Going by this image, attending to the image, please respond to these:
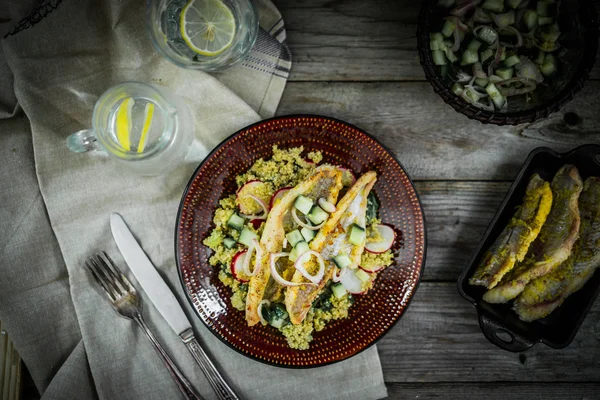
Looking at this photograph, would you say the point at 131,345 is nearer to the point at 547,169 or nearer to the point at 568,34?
the point at 547,169

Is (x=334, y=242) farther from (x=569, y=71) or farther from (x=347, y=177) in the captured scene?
(x=569, y=71)

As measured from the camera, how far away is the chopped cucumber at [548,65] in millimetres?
2092

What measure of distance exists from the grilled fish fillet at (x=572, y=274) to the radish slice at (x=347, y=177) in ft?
3.21

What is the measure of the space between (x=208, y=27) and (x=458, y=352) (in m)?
2.07

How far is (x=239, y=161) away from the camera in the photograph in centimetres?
221

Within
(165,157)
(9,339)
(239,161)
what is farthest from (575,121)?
(9,339)

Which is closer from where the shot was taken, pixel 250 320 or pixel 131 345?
pixel 250 320

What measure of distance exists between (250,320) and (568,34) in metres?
1.97

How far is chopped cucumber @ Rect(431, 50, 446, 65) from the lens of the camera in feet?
6.89

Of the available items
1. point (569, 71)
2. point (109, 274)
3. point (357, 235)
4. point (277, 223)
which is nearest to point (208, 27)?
point (277, 223)

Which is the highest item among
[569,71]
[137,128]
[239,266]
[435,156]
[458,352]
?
[569,71]

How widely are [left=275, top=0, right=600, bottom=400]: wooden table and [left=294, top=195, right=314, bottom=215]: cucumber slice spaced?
542mm

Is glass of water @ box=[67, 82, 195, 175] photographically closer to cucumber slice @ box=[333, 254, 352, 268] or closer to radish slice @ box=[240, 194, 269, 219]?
radish slice @ box=[240, 194, 269, 219]

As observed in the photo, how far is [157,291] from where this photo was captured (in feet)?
7.33
